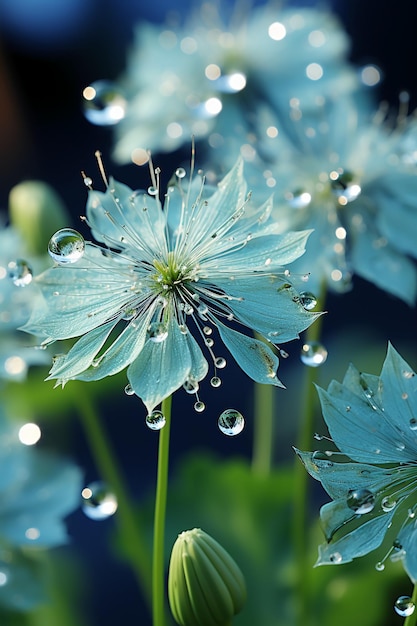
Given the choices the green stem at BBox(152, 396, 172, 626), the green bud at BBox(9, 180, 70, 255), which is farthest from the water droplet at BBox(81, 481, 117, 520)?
the green bud at BBox(9, 180, 70, 255)

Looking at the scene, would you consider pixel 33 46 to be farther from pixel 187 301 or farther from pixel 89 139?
pixel 187 301

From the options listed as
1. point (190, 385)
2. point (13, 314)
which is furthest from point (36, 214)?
point (190, 385)

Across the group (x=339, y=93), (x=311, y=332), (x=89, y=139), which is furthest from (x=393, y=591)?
(x=89, y=139)

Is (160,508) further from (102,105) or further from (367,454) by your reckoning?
(102,105)

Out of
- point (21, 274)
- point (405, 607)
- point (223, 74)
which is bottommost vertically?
point (405, 607)

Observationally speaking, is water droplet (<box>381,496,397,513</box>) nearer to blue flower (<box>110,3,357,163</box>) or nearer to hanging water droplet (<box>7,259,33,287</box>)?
hanging water droplet (<box>7,259,33,287</box>)

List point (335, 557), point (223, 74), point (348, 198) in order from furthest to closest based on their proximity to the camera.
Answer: point (223, 74), point (348, 198), point (335, 557)

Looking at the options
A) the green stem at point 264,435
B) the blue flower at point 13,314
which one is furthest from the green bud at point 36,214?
the green stem at point 264,435
